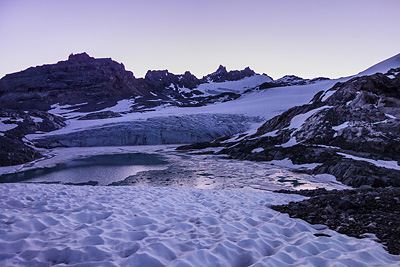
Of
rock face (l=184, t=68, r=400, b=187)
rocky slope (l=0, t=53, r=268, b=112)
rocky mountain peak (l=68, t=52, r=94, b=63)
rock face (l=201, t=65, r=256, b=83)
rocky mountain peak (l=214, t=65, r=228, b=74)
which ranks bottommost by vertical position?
rock face (l=184, t=68, r=400, b=187)

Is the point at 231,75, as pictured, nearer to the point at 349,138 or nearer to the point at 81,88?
the point at 81,88

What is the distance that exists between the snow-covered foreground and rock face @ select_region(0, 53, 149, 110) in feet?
266

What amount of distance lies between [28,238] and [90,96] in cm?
9763

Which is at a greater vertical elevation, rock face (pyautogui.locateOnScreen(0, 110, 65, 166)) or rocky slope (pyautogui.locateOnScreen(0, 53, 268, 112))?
rocky slope (pyautogui.locateOnScreen(0, 53, 268, 112))

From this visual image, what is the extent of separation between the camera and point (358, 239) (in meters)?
4.13

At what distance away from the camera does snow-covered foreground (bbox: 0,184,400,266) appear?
11.0 feet

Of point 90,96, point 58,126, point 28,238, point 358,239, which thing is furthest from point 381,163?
point 90,96

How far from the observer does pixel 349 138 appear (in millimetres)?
17656

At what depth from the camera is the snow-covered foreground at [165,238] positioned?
3342 mm

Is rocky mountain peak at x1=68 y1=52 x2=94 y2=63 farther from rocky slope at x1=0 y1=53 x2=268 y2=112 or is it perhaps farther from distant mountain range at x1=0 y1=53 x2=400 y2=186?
distant mountain range at x1=0 y1=53 x2=400 y2=186

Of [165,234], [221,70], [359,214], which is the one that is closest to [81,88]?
[165,234]

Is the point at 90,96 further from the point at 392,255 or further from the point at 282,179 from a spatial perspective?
the point at 392,255

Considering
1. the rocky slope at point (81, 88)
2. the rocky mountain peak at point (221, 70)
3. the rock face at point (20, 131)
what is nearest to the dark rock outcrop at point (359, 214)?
the rock face at point (20, 131)

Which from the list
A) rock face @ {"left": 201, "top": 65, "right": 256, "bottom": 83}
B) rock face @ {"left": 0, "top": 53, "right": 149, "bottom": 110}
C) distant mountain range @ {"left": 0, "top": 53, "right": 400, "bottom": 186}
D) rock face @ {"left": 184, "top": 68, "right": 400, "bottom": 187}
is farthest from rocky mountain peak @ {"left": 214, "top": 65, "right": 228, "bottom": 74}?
rock face @ {"left": 184, "top": 68, "right": 400, "bottom": 187}
